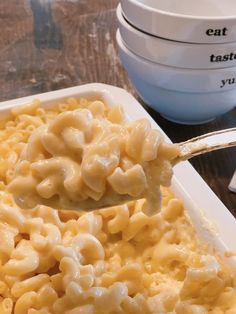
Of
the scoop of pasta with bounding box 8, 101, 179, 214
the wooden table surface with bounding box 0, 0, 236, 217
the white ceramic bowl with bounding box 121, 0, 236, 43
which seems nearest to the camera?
the scoop of pasta with bounding box 8, 101, 179, 214

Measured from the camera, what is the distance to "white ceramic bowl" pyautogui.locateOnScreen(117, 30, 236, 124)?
87cm

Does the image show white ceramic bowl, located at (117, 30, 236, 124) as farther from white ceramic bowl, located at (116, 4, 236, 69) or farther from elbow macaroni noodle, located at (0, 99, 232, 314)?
elbow macaroni noodle, located at (0, 99, 232, 314)

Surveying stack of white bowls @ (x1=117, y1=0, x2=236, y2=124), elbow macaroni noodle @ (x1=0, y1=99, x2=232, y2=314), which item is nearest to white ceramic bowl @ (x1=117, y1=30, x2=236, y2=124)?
stack of white bowls @ (x1=117, y1=0, x2=236, y2=124)

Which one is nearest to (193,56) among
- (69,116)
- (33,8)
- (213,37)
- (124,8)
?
(213,37)

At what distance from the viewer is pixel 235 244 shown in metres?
0.68

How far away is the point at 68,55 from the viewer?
4.10 ft

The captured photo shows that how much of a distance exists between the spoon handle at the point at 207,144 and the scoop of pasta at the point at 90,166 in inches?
0.8

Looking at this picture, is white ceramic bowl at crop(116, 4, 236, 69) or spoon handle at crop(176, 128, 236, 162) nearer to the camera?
spoon handle at crop(176, 128, 236, 162)

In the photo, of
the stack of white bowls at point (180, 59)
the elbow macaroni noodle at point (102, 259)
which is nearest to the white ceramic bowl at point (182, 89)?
the stack of white bowls at point (180, 59)

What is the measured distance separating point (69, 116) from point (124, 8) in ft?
1.07

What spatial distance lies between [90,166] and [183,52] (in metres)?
0.34

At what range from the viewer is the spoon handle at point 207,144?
627mm

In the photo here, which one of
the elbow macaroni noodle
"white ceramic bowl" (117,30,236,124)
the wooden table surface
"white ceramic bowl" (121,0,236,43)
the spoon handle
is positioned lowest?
the wooden table surface

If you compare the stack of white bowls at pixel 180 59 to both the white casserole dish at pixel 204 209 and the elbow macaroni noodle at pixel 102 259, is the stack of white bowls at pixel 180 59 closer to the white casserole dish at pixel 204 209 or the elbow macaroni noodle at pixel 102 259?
the white casserole dish at pixel 204 209
